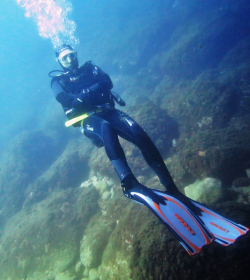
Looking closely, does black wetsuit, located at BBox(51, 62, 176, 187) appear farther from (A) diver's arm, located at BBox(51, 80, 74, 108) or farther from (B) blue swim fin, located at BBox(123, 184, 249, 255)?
(B) blue swim fin, located at BBox(123, 184, 249, 255)

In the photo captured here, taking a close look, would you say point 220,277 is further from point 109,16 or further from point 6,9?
point 6,9

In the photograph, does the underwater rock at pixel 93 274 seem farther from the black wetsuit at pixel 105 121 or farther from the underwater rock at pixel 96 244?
the black wetsuit at pixel 105 121

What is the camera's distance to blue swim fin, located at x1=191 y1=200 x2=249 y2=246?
6.36 feet

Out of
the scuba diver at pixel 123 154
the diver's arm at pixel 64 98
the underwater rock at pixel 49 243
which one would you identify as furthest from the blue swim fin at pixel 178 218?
the underwater rock at pixel 49 243

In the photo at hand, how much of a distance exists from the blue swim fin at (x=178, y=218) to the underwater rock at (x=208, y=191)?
72.7 inches

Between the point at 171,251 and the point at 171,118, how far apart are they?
8.23 metres

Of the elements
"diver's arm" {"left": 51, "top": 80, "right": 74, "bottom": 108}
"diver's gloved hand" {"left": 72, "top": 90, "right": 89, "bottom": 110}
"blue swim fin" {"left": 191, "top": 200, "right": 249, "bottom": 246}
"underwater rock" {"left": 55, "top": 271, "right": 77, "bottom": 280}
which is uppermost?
"diver's arm" {"left": 51, "top": 80, "right": 74, "bottom": 108}

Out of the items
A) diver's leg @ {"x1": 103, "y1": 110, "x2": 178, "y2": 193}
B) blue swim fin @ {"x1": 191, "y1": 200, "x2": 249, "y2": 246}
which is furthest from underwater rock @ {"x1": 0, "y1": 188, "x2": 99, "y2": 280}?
blue swim fin @ {"x1": 191, "y1": 200, "x2": 249, "y2": 246}

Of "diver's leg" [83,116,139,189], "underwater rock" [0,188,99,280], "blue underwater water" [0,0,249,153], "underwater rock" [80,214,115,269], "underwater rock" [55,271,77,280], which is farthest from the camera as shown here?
"blue underwater water" [0,0,249,153]

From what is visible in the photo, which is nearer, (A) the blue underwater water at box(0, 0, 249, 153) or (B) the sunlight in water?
(A) the blue underwater water at box(0, 0, 249, 153)

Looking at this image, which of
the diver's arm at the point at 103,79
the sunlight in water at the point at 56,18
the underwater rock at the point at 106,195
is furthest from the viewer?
the sunlight in water at the point at 56,18

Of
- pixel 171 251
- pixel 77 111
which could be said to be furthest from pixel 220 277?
pixel 77 111

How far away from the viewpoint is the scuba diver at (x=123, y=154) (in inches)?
80.8

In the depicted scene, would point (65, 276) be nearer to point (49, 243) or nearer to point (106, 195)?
point (49, 243)
